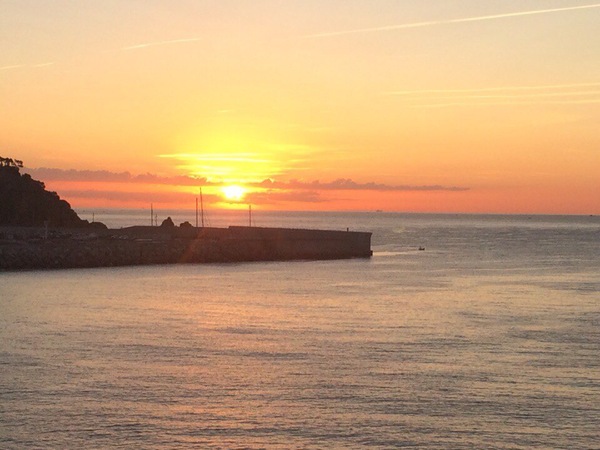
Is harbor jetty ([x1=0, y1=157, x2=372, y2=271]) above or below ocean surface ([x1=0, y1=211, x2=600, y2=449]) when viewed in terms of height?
above

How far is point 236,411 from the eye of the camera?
2400 centimetres

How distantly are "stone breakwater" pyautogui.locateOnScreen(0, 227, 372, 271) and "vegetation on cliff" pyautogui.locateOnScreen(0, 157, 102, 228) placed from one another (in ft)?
44.8

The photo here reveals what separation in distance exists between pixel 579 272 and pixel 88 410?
66.0 metres

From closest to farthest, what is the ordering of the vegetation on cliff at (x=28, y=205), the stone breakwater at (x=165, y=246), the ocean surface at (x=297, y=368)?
the ocean surface at (x=297, y=368), the stone breakwater at (x=165, y=246), the vegetation on cliff at (x=28, y=205)

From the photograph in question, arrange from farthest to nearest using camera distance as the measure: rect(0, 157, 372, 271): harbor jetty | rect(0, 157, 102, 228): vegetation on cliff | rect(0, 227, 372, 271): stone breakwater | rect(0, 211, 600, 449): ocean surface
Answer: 1. rect(0, 157, 102, 228): vegetation on cliff
2. rect(0, 157, 372, 271): harbor jetty
3. rect(0, 227, 372, 271): stone breakwater
4. rect(0, 211, 600, 449): ocean surface

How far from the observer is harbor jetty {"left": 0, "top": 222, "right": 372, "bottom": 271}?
81875mm

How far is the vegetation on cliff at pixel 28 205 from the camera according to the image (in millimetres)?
120250

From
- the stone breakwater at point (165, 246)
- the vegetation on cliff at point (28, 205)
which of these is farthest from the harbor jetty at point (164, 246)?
the vegetation on cliff at point (28, 205)

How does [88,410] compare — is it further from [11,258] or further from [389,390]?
[11,258]

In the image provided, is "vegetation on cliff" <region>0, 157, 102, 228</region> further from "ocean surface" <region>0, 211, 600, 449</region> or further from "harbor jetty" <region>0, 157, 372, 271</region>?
"ocean surface" <region>0, 211, 600, 449</region>

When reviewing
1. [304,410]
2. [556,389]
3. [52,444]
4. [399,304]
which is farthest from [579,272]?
[52,444]

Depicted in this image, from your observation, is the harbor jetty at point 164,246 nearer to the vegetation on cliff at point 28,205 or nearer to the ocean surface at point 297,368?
the vegetation on cliff at point 28,205

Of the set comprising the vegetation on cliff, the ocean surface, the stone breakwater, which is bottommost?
the ocean surface

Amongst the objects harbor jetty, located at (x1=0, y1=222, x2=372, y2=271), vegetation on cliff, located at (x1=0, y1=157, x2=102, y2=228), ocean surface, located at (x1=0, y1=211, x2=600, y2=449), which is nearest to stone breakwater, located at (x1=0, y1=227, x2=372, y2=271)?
harbor jetty, located at (x1=0, y1=222, x2=372, y2=271)
